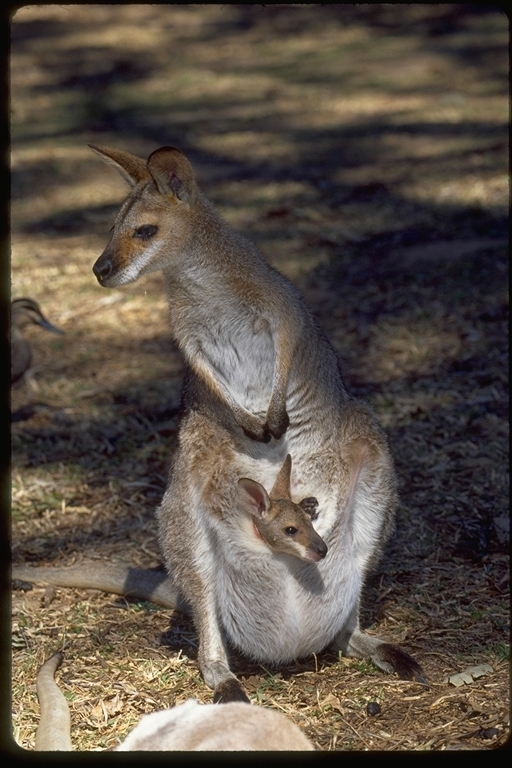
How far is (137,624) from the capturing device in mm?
3684

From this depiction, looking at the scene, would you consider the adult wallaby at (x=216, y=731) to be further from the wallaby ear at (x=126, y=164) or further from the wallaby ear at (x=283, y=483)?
the wallaby ear at (x=126, y=164)

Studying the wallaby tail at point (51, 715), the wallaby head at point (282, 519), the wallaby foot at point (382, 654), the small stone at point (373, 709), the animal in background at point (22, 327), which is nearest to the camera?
the wallaby tail at point (51, 715)

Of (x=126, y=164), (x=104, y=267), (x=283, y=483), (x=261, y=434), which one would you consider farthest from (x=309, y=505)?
(x=126, y=164)

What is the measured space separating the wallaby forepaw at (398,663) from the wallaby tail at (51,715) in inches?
38.3

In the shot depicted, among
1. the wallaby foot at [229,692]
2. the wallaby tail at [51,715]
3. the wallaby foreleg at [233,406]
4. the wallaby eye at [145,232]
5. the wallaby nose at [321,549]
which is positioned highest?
the wallaby eye at [145,232]

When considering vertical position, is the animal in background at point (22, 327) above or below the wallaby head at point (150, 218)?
below

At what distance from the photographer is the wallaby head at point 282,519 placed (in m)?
3.10

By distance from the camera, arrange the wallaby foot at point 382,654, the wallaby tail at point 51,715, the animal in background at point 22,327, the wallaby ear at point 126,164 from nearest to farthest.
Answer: the wallaby tail at point 51,715 → the wallaby foot at point 382,654 → the wallaby ear at point 126,164 → the animal in background at point 22,327

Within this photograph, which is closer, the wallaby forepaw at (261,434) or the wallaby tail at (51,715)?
the wallaby tail at (51,715)

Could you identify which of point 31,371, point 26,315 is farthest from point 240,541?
point 26,315

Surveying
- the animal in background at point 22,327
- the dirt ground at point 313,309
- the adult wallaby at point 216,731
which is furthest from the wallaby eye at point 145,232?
the animal in background at point 22,327

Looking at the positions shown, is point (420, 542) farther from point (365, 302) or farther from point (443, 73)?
point (443, 73)

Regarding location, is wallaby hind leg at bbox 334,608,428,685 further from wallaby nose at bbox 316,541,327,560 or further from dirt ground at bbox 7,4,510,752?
wallaby nose at bbox 316,541,327,560

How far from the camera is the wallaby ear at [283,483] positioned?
10.6 feet
